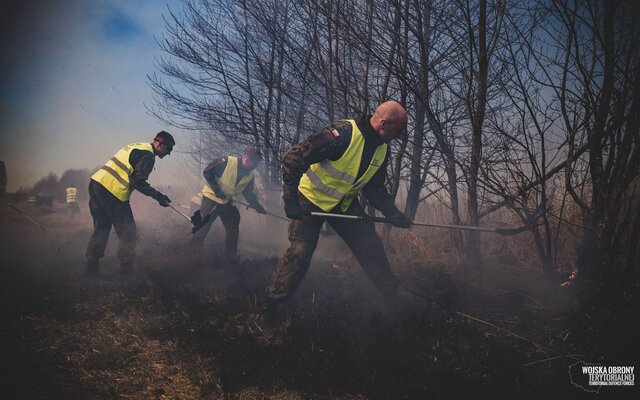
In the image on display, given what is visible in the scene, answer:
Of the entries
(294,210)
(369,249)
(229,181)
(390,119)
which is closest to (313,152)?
→ (294,210)

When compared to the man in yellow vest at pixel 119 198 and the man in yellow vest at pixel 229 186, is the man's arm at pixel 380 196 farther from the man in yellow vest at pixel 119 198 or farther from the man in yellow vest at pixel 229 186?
the man in yellow vest at pixel 119 198

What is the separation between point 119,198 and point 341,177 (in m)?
3.35

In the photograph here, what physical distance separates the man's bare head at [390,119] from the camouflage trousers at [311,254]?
0.84m

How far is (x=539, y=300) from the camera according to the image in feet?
13.1

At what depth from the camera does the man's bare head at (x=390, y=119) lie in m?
3.20

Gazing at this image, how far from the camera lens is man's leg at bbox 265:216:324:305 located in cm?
335

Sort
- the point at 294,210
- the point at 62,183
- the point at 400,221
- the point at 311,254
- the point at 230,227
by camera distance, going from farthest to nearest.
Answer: the point at 62,183 → the point at 230,227 → the point at 400,221 → the point at 311,254 → the point at 294,210

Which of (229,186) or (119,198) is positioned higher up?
(229,186)

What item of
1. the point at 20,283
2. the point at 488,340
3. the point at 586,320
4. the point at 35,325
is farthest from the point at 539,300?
the point at 20,283

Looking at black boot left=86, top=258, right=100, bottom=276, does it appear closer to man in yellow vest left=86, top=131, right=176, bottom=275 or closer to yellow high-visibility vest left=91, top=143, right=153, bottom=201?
man in yellow vest left=86, top=131, right=176, bottom=275

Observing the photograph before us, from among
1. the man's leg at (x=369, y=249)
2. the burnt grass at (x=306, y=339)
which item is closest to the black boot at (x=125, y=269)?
the burnt grass at (x=306, y=339)

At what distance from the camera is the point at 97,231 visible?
497cm

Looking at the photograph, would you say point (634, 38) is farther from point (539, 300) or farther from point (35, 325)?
point (35, 325)

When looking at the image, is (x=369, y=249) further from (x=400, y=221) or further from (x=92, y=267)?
(x=92, y=267)
